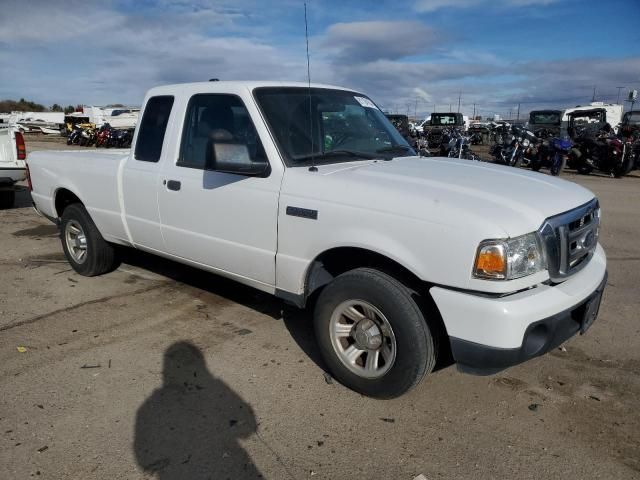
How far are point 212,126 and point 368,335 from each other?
6.82ft

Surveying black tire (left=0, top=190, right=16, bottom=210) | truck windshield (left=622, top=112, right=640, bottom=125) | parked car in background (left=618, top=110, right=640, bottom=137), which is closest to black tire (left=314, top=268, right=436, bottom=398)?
black tire (left=0, top=190, right=16, bottom=210)

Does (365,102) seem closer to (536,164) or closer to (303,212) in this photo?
(303,212)

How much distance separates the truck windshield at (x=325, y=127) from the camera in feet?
11.8

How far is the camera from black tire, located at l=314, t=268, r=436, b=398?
2895 millimetres

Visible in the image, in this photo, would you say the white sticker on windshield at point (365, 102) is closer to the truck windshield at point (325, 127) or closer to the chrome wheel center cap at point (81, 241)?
the truck windshield at point (325, 127)

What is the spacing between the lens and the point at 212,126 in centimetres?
405

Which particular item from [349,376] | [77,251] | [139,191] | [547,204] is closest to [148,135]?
[139,191]

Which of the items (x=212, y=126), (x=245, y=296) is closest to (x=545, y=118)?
(x=245, y=296)

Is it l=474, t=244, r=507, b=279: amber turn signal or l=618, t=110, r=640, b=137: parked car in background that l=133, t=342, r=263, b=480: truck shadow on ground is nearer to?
l=474, t=244, r=507, b=279: amber turn signal

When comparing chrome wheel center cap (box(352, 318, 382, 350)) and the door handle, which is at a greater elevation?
the door handle

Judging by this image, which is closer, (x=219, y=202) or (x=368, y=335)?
(x=368, y=335)

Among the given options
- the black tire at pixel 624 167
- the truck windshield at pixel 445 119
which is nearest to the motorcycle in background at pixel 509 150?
the black tire at pixel 624 167

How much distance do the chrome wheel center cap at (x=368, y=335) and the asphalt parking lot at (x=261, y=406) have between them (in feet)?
1.21

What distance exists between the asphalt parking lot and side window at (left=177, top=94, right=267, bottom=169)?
1426 mm
